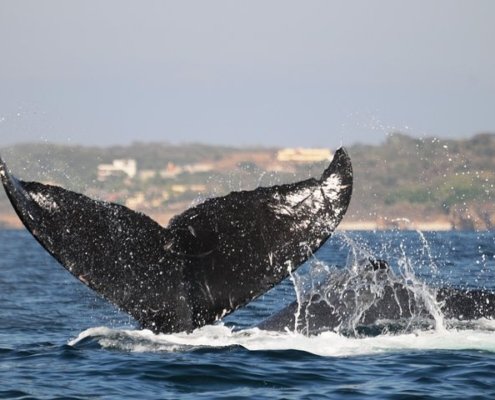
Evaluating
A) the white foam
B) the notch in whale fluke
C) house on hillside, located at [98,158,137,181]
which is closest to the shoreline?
house on hillside, located at [98,158,137,181]

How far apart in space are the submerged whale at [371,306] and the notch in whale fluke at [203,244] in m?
1.85

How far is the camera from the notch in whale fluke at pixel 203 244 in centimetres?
991

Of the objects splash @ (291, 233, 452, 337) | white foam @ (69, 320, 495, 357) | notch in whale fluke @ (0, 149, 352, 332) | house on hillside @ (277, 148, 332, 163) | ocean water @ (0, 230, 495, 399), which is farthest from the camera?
house on hillside @ (277, 148, 332, 163)

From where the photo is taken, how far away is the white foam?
36.7 feet

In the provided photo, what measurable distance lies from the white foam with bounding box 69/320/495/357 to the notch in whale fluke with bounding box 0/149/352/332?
0.94 m

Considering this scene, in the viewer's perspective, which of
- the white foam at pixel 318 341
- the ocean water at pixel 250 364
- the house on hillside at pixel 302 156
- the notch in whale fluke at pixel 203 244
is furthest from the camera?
the house on hillside at pixel 302 156

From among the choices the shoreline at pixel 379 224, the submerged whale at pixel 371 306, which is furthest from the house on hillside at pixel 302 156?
the submerged whale at pixel 371 306

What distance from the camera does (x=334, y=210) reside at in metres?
9.94

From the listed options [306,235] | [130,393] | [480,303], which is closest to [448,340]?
[480,303]

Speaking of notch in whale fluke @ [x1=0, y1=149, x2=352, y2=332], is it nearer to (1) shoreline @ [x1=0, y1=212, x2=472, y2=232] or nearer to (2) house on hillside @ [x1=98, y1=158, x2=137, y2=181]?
(1) shoreline @ [x1=0, y1=212, x2=472, y2=232]

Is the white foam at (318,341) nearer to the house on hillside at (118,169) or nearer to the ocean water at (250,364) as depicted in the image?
the ocean water at (250,364)

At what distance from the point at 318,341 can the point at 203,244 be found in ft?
6.40

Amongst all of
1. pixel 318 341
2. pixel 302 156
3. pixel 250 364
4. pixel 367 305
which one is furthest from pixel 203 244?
pixel 302 156

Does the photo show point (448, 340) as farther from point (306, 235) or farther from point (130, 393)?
point (130, 393)
